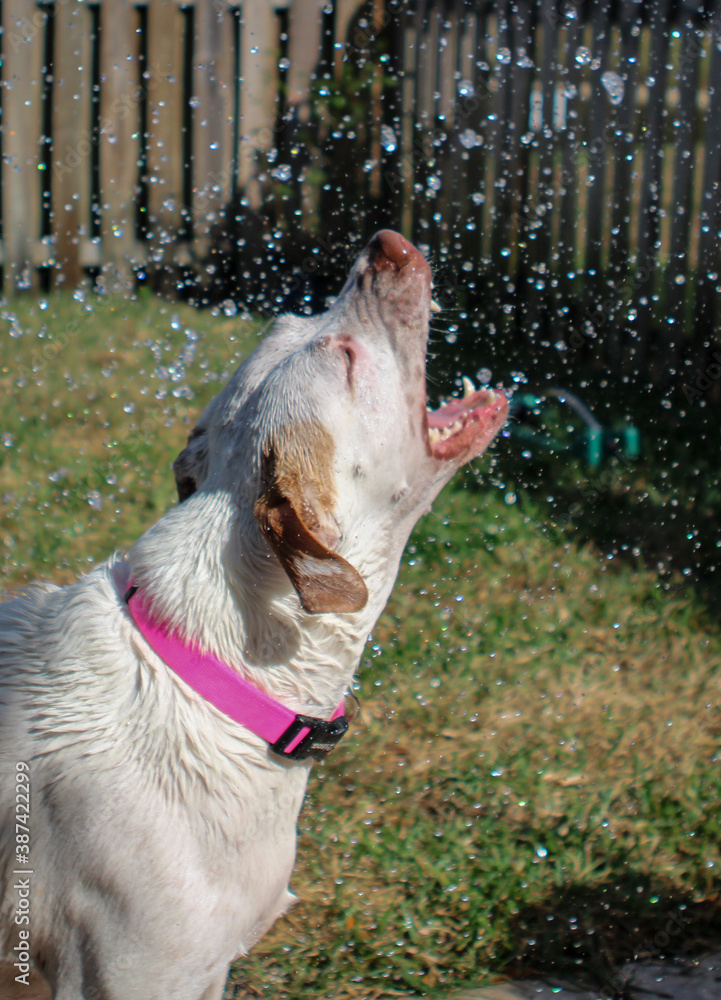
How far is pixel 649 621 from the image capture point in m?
3.52

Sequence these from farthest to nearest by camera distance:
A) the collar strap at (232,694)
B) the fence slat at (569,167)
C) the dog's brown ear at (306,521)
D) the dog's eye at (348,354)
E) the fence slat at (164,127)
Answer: the fence slat at (164,127) → the fence slat at (569,167) → the dog's eye at (348,354) → the collar strap at (232,694) → the dog's brown ear at (306,521)

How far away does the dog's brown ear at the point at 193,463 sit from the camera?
207 centimetres

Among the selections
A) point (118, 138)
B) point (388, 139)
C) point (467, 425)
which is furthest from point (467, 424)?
point (118, 138)

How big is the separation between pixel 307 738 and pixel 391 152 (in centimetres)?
581

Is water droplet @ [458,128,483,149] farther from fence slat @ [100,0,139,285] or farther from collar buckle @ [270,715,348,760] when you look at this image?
collar buckle @ [270,715,348,760]

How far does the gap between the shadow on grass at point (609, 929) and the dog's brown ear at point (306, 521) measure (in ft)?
4.04

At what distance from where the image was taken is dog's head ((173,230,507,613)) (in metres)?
1.67

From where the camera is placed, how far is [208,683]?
1.73 meters

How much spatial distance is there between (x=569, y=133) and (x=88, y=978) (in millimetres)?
5834

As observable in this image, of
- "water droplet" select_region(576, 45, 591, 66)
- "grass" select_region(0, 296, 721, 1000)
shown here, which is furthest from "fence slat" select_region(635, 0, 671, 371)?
"grass" select_region(0, 296, 721, 1000)

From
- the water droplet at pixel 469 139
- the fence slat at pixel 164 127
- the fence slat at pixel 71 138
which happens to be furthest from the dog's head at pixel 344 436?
the fence slat at pixel 71 138

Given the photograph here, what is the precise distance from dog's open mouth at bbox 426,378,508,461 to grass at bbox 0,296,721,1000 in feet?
3.98

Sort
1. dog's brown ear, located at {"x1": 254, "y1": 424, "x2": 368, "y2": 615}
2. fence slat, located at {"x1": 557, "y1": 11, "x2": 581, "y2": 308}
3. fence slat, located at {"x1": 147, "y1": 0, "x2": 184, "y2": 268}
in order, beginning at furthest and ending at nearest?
1. fence slat, located at {"x1": 147, "y1": 0, "x2": 184, "y2": 268}
2. fence slat, located at {"x1": 557, "y1": 11, "x2": 581, "y2": 308}
3. dog's brown ear, located at {"x1": 254, "y1": 424, "x2": 368, "y2": 615}

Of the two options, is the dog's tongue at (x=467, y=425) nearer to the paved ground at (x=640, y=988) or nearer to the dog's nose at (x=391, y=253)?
the dog's nose at (x=391, y=253)
